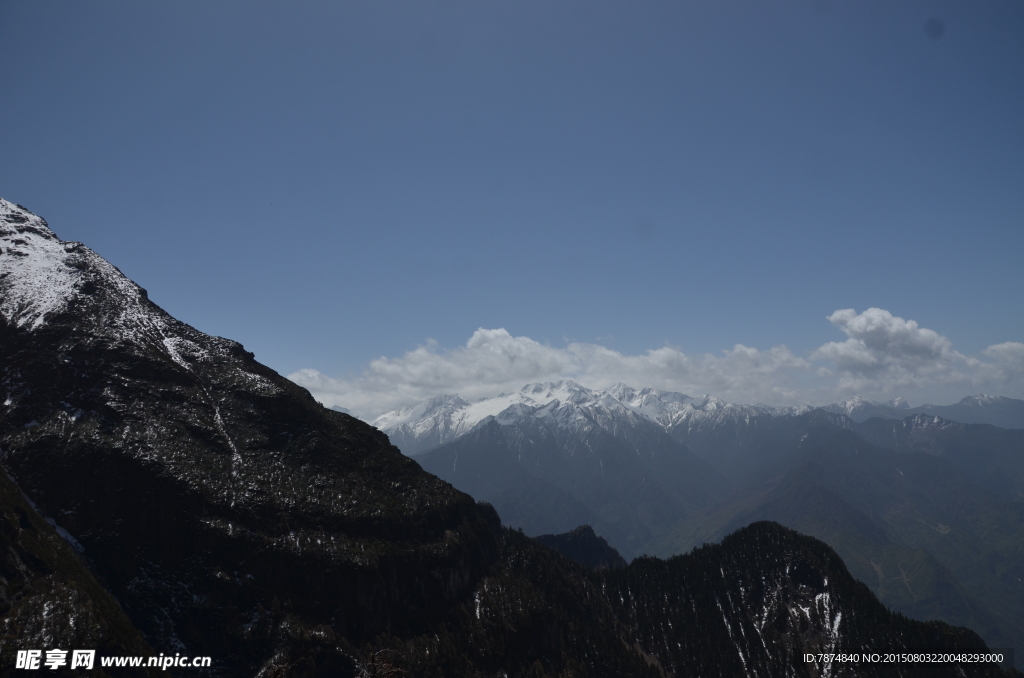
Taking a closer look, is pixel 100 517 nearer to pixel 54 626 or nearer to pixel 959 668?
pixel 54 626

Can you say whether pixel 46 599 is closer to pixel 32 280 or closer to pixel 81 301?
pixel 81 301

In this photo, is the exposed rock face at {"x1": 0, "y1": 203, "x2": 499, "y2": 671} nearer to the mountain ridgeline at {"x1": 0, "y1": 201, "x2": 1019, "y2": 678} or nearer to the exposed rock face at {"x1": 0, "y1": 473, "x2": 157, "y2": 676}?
the mountain ridgeline at {"x1": 0, "y1": 201, "x2": 1019, "y2": 678}

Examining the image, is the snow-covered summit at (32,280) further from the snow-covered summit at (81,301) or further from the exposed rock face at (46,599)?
the exposed rock face at (46,599)

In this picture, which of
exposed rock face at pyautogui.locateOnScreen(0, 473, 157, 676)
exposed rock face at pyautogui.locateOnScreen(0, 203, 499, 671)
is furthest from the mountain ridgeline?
exposed rock face at pyautogui.locateOnScreen(0, 203, 499, 671)

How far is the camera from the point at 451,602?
16712 centimetres

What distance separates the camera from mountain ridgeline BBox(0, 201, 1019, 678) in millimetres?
120188

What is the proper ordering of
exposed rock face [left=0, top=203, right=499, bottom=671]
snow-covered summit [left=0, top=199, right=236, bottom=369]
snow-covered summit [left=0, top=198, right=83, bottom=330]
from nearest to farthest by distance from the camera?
exposed rock face [left=0, top=203, right=499, bottom=671] < snow-covered summit [left=0, top=198, right=83, bottom=330] < snow-covered summit [left=0, top=199, right=236, bottom=369]

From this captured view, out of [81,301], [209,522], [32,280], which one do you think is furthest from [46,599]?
[32,280]

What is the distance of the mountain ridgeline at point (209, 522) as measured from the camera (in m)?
120

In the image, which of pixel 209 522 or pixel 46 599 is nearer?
pixel 46 599

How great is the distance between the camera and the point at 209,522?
134 m

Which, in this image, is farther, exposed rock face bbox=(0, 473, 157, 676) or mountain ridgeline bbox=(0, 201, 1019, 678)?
mountain ridgeline bbox=(0, 201, 1019, 678)

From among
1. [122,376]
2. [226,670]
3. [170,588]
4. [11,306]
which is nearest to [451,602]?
[226,670]

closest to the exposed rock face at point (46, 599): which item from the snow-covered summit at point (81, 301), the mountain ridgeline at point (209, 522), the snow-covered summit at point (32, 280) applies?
the mountain ridgeline at point (209, 522)
